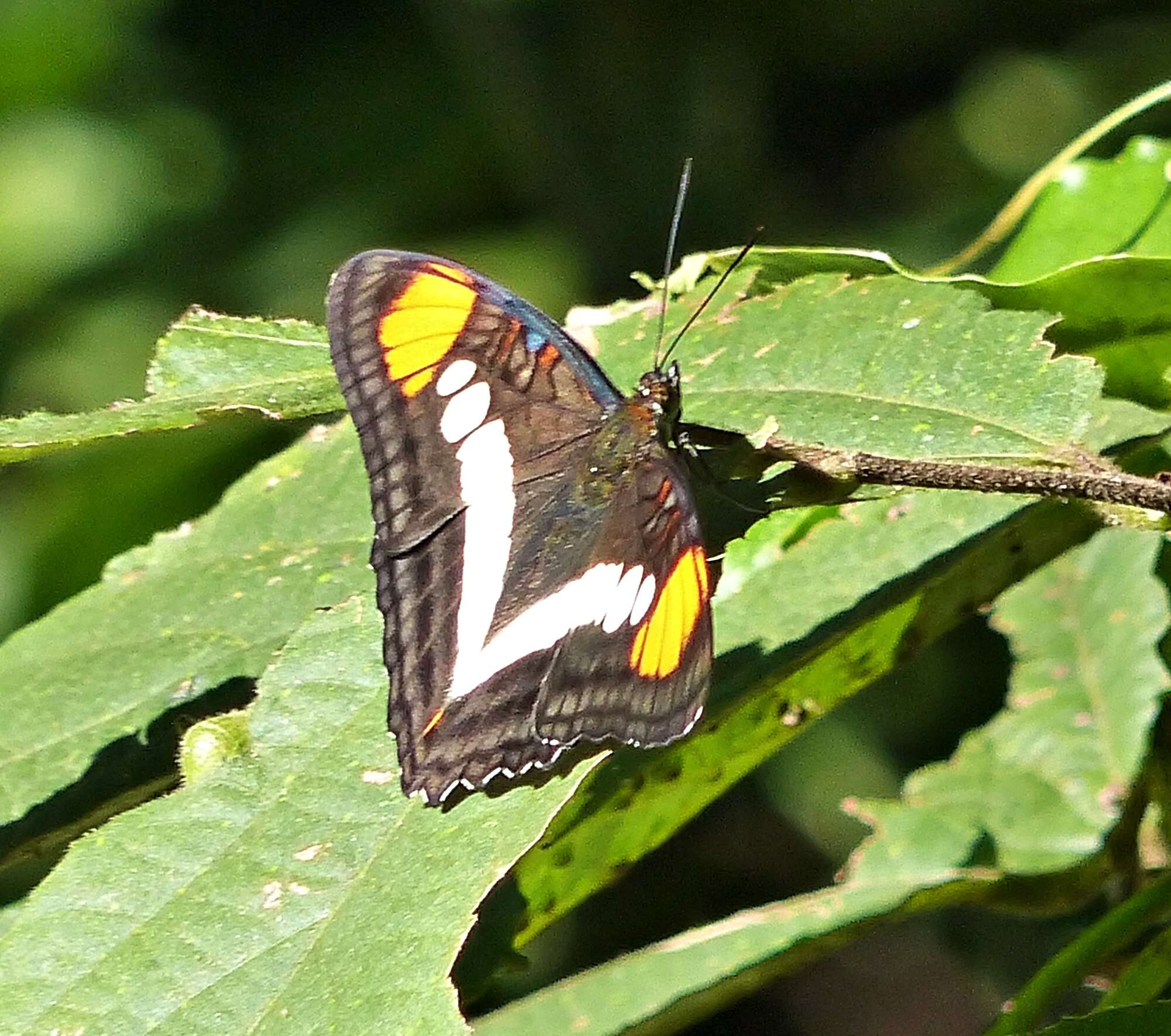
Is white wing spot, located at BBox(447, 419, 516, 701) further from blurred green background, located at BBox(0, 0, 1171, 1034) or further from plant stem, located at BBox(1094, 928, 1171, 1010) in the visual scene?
blurred green background, located at BBox(0, 0, 1171, 1034)

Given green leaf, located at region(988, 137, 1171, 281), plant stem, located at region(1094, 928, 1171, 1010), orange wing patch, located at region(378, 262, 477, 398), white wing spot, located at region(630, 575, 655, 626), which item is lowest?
plant stem, located at region(1094, 928, 1171, 1010)

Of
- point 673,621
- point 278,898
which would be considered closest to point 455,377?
point 673,621

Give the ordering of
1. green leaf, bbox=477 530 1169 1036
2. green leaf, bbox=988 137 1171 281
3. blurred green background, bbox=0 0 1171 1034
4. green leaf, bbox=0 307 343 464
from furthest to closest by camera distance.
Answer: blurred green background, bbox=0 0 1171 1034 < green leaf, bbox=477 530 1169 1036 < green leaf, bbox=988 137 1171 281 < green leaf, bbox=0 307 343 464

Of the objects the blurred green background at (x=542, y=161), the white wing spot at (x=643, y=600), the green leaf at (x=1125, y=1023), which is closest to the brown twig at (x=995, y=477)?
the white wing spot at (x=643, y=600)

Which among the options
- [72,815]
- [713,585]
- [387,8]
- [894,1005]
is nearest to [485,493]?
[713,585]

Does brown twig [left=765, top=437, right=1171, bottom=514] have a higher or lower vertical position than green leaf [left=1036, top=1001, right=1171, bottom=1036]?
higher

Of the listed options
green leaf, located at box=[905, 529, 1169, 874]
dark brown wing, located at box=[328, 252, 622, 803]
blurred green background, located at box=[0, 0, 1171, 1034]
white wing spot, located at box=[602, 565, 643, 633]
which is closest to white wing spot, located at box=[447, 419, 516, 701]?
dark brown wing, located at box=[328, 252, 622, 803]

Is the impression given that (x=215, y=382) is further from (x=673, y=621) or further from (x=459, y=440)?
(x=673, y=621)

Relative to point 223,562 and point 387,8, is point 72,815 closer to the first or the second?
point 223,562
